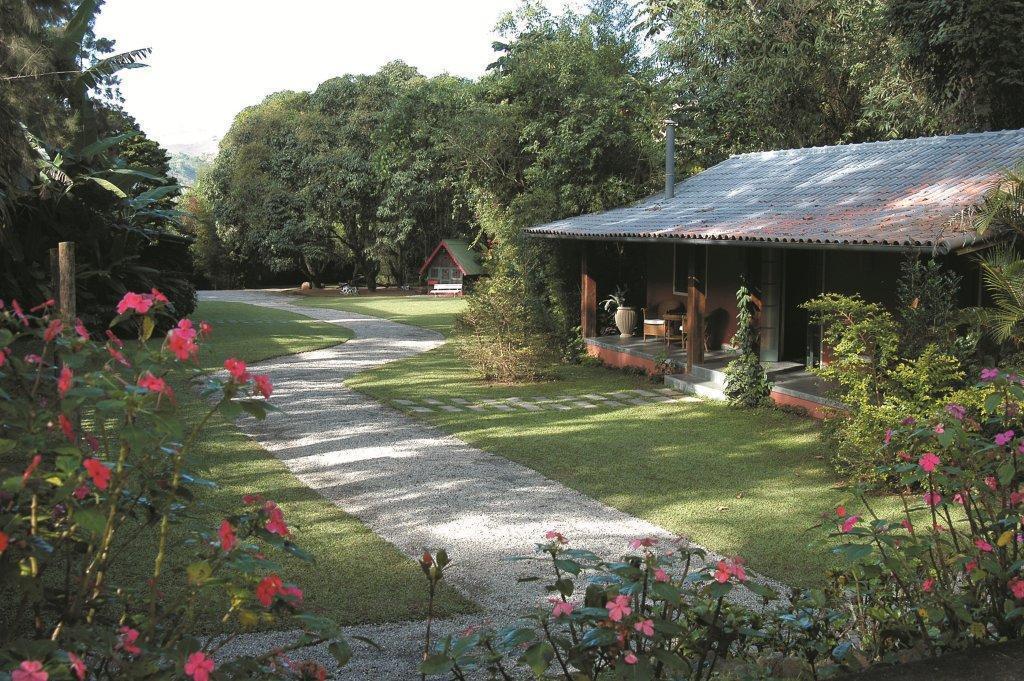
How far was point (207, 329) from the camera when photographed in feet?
9.88

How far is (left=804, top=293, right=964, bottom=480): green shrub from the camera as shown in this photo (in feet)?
27.6

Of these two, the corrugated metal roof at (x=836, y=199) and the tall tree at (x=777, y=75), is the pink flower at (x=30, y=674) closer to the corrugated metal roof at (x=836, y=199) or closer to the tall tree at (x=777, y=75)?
the corrugated metal roof at (x=836, y=199)

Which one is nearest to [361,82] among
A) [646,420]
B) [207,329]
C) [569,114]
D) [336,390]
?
[569,114]

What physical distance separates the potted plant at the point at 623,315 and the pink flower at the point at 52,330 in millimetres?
15789

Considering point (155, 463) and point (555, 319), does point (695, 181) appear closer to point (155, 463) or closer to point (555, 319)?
point (555, 319)

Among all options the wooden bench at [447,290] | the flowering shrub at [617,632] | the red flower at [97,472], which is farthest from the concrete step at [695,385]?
the wooden bench at [447,290]

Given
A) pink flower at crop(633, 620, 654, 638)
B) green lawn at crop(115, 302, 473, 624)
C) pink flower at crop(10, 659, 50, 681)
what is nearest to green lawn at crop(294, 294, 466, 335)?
green lawn at crop(115, 302, 473, 624)

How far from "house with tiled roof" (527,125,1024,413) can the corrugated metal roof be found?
0.10ft

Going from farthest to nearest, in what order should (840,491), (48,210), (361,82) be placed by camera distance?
(361,82)
(48,210)
(840,491)

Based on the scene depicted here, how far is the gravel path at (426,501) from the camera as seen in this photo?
5719 mm

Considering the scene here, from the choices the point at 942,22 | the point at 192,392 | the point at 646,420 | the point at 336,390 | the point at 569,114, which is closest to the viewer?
the point at 646,420

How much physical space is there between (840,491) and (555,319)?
10908mm

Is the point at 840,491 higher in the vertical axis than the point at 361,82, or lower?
lower

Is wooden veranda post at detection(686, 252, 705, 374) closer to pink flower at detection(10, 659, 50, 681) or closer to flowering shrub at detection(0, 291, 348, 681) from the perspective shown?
flowering shrub at detection(0, 291, 348, 681)
